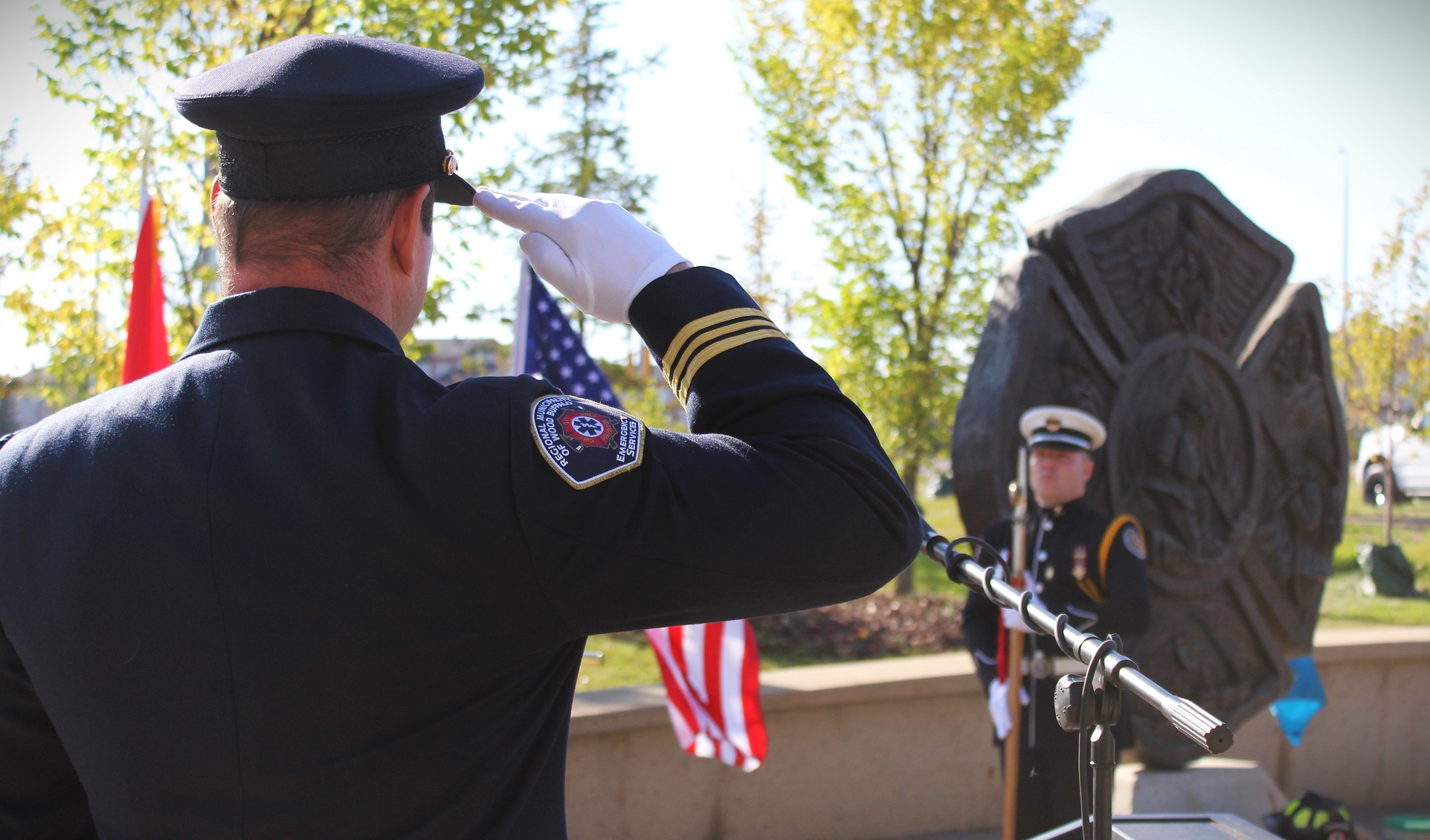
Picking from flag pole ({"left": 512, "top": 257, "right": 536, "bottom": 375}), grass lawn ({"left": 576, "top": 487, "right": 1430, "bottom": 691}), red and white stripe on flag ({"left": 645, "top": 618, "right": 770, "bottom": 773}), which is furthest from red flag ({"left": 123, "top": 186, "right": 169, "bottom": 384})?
red and white stripe on flag ({"left": 645, "top": 618, "right": 770, "bottom": 773})

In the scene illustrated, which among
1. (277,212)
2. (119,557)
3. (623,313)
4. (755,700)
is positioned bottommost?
(755,700)

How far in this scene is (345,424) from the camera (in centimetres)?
99

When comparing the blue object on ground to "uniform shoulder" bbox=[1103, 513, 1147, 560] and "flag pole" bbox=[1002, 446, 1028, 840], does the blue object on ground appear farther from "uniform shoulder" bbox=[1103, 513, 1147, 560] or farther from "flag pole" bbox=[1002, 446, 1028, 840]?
"flag pole" bbox=[1002, 446, 1028, 840]

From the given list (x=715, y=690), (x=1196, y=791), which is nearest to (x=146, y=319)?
(x=715, y=690)

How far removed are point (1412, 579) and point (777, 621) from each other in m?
6.91

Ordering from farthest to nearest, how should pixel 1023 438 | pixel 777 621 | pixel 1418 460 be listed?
pixel 1418 460
pixel 777 621
pixel 1023 438

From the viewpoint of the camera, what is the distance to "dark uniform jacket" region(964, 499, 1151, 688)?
391cm

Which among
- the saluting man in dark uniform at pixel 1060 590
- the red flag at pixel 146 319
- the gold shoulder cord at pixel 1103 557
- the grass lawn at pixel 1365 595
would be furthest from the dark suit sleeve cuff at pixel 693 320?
the grass lawn at pixel 1365 595

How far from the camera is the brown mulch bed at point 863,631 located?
23.6 ft

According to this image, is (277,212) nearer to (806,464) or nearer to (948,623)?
(806,464)

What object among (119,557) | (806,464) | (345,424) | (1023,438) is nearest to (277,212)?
(345,424)

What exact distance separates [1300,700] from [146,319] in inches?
210

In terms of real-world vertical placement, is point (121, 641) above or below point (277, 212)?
below

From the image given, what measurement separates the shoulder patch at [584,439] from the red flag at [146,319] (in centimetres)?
334
